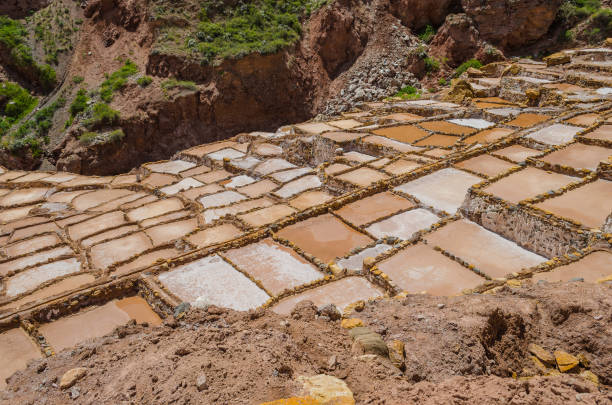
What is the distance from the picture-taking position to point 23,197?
14.8 meters

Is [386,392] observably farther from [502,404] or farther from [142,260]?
[142,260]

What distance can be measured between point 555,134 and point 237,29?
1905cm

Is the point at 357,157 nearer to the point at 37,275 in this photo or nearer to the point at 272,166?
the point at 272,166

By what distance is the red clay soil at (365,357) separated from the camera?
3.10m

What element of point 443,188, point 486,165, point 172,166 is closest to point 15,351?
point 443,188

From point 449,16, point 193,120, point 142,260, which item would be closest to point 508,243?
point 142,260

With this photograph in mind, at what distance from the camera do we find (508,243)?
7.59 meters

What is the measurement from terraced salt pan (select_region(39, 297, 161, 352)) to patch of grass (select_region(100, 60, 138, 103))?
18.9 m

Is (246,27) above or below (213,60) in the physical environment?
above

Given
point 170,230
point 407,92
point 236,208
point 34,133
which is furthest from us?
point 407,92

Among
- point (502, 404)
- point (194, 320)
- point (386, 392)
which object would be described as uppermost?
point (502, 404)

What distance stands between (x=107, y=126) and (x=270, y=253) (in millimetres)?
17504

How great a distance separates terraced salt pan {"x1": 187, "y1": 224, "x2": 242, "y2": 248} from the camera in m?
8.92

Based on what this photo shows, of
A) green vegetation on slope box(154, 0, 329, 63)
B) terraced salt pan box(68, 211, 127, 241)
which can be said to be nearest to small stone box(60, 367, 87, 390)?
terraced salt pan box(68, 211, 127, 241)
